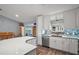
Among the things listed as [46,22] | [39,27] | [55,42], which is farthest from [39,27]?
[55,42]

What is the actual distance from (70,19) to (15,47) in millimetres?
1009

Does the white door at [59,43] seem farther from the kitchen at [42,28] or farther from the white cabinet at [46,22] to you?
the white cabinet at [46,22]

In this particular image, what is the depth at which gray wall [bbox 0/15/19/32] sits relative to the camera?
1504mm

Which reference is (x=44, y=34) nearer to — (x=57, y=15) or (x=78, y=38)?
(x=57, y=15)

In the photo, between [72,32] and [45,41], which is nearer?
[72,32]

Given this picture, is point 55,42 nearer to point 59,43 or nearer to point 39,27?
point 59,43

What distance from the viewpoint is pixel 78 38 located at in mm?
1456

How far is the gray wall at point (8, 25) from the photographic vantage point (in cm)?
150

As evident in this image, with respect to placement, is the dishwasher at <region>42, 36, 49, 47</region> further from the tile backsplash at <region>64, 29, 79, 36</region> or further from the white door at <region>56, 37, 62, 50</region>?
the tile backsplash at <region>64, 29, 79, 36</region>

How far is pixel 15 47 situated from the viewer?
1.44m

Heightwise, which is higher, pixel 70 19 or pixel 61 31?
pixel 70 19

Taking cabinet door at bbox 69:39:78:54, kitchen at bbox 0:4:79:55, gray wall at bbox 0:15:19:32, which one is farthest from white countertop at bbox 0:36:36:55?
cabinet door at bbox 69:39:78:54

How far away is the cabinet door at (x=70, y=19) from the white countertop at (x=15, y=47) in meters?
0.68

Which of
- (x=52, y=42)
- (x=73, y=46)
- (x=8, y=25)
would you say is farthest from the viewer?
(x=52, y=42)
